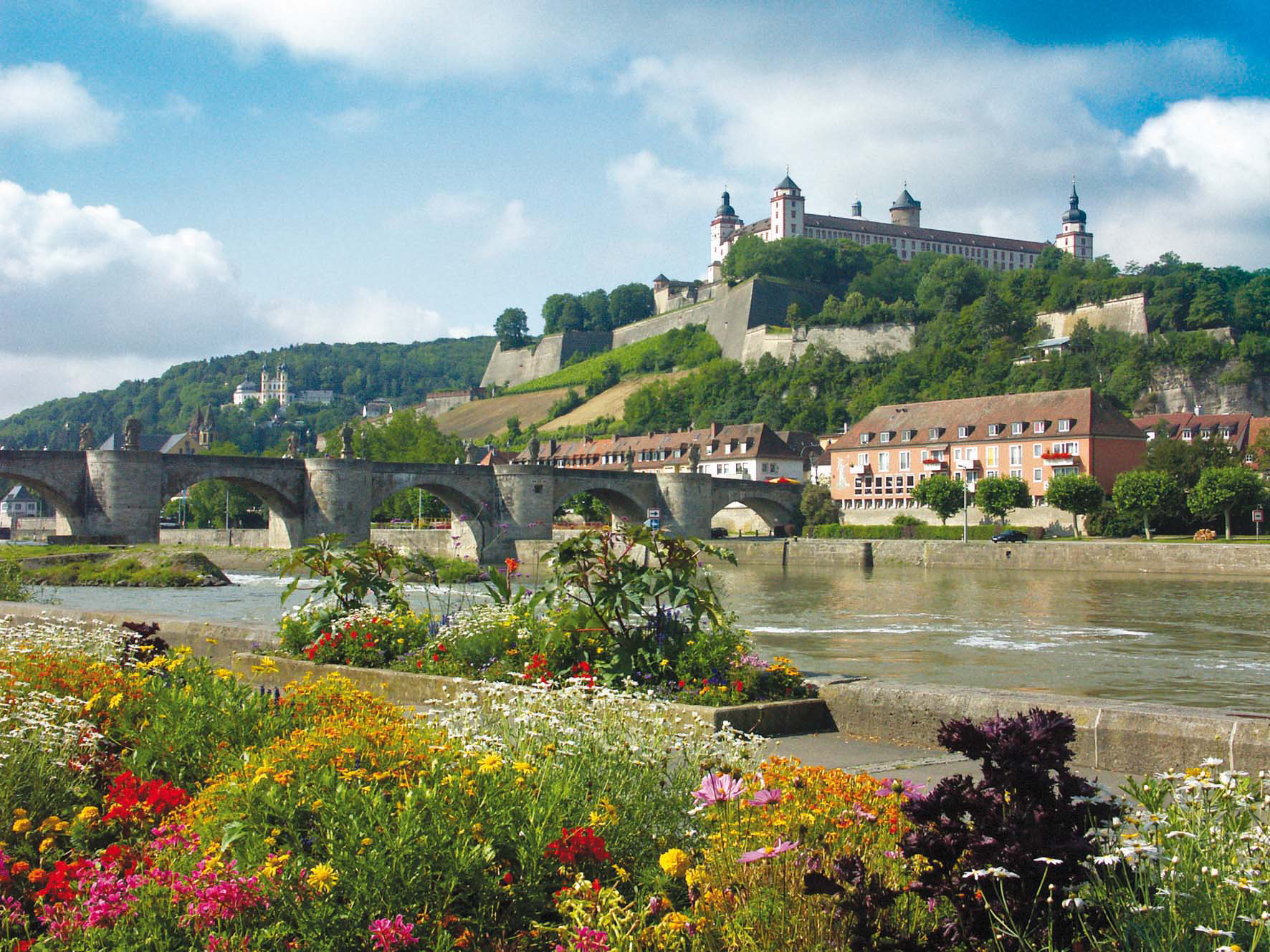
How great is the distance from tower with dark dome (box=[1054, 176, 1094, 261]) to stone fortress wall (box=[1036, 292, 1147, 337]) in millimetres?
47090

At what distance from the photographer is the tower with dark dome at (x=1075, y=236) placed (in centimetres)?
14788

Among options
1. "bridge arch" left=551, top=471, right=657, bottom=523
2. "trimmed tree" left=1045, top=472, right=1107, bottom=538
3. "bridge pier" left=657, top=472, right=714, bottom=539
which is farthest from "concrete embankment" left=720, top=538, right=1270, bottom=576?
"bridge arch" left=551, top=471, right=657, bottom=523

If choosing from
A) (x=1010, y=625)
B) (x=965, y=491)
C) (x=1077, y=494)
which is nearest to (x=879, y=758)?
(x=1010, y=625)

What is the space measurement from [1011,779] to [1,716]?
397cm

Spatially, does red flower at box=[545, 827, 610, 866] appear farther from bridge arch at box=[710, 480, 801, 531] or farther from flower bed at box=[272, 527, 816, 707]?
bridge arch at box=[710, 480, 801, 531]

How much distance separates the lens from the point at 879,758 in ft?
19.9

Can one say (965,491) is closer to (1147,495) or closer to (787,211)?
(1147,495)

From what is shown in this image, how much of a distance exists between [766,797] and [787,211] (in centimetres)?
14085

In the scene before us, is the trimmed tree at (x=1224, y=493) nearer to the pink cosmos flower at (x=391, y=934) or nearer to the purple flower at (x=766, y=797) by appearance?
the purple flower at (x=766, y=797)

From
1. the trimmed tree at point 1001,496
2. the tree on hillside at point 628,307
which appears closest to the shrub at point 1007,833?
the trimmed tree at point 1001,496

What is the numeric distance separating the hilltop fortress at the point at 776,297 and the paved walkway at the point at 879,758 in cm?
10225

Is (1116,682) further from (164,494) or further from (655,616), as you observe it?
(164,494)

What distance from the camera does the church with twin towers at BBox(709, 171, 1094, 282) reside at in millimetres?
140000

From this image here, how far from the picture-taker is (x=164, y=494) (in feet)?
165
